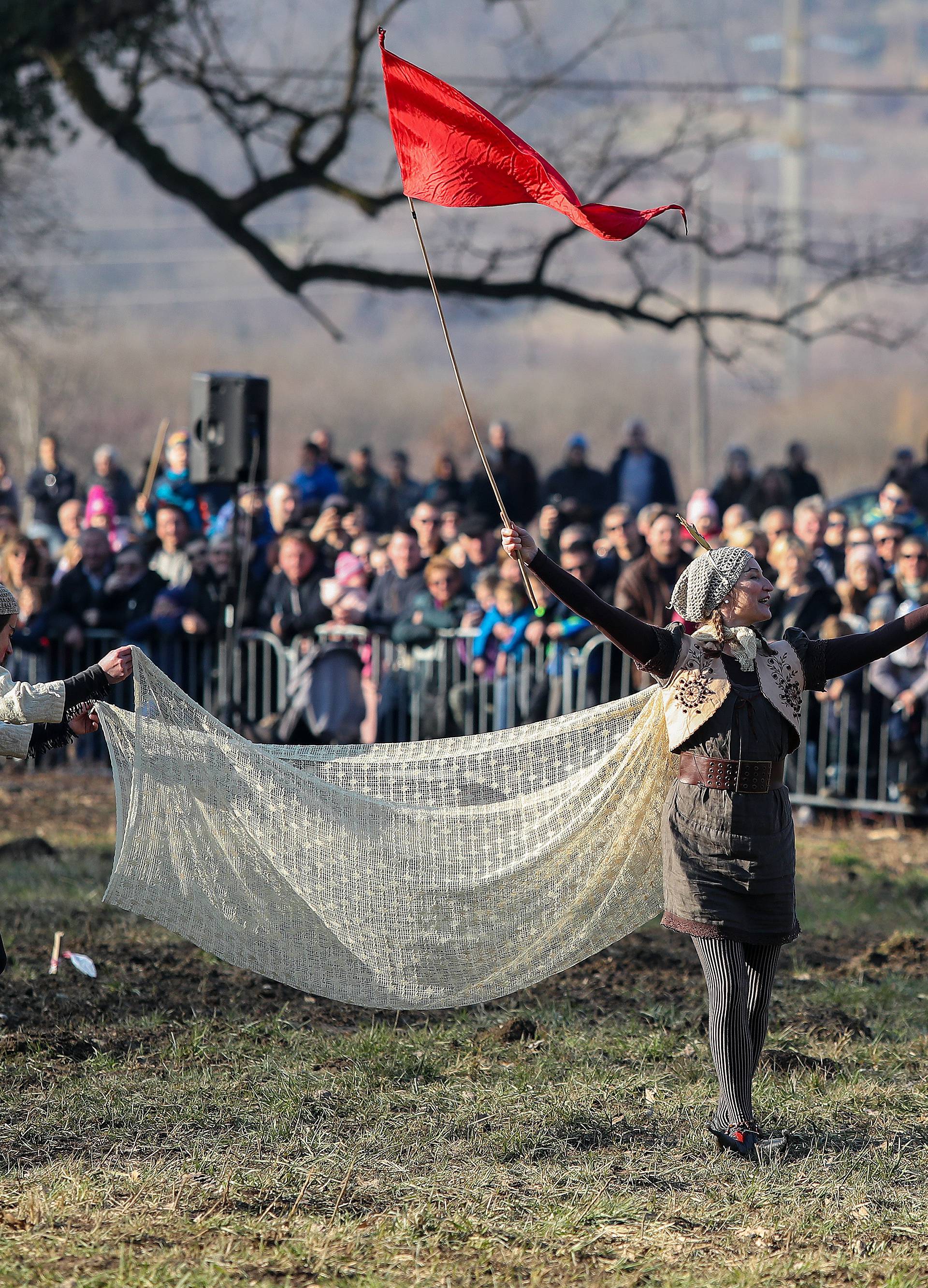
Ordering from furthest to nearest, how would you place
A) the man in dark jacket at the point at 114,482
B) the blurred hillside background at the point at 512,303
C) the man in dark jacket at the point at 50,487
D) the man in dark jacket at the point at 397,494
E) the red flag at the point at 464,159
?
the blurred hillside background at the point at 512,303
the man in dark jacket at the point at 397,494
the man in dark jacket at the point at 50,487
the man in dark jacket at the point at 114,482
the red flag at the point at 464,159

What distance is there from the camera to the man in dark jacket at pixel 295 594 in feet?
38.4

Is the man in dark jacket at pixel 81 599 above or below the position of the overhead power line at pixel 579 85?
below

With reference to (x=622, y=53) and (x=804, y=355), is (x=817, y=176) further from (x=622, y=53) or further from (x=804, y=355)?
(x=804, y=355)

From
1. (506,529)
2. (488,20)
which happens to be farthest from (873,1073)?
(488,20)

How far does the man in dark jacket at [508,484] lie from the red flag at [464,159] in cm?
1078

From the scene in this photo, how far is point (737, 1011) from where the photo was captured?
4.91m

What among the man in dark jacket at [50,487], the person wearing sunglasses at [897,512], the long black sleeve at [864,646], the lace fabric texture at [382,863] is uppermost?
the man in dark jacket at [50,487]

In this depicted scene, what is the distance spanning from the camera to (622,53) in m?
98.9

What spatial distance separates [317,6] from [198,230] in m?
94.2

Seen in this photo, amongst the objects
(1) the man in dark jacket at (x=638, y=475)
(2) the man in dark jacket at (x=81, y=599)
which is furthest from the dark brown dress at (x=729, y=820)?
(1) the man in dark jacket at (x=638, y=475)

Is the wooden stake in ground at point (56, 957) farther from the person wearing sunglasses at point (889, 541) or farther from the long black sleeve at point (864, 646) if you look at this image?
the person wearing sunglasses at point (889, 541)

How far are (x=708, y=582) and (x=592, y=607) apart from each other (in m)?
0.37

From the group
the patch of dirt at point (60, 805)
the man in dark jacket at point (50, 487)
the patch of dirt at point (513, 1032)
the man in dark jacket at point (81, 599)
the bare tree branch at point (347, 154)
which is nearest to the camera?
the patch of dirt at point (513, 1032)

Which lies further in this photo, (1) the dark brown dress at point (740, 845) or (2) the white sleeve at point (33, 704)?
(2) the white sleeve at point (33, 704)
